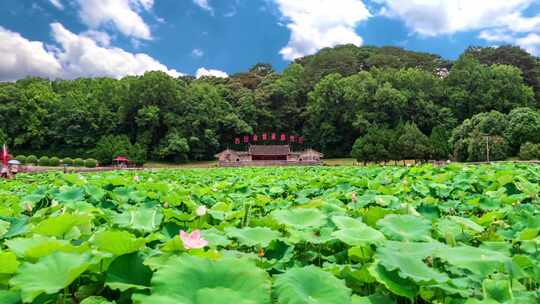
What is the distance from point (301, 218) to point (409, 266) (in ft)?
1.79

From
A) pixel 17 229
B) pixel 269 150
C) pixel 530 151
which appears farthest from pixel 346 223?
pixel 269 150

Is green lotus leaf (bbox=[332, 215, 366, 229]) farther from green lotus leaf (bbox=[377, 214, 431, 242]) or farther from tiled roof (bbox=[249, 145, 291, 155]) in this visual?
tiled roof (bbox=[249, 145, 291, 155])

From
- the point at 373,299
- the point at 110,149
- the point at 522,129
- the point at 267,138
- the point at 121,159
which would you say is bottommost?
the point at 121,159

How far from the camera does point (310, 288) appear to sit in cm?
71

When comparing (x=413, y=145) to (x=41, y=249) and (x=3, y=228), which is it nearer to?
(x=3, y=228)

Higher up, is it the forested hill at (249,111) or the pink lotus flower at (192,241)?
the forested hill at (249,111)

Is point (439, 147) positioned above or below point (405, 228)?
above

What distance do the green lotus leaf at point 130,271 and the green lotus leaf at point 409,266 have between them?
17.1 inches

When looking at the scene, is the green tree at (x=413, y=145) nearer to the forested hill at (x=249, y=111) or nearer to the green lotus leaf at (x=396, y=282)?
the forested hill at (x=249, y=111)

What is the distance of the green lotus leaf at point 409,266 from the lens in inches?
29.6

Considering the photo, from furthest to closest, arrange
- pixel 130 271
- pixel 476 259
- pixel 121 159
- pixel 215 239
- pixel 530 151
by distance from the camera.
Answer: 1. pixel 121 159
2. pixel 530 151
3. pixel 215 239
4. pixel 476 259
5. pixel 130 271

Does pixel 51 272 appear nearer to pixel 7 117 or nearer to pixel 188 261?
pixel 188 261

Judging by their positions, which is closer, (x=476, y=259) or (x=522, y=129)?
(x=476, y=259)

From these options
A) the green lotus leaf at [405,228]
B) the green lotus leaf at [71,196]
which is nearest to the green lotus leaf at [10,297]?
the green lotus leaf at [405,228]
